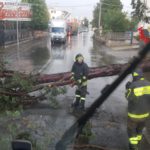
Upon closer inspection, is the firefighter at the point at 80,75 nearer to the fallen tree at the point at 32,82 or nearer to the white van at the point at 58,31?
the fallen tree at the point at 32,82

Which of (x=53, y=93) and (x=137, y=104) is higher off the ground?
(x=137, y=104)

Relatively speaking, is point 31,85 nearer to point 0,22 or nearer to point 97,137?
point 97,137

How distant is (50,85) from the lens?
9391mm

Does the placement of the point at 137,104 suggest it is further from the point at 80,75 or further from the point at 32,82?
the point at 32,82

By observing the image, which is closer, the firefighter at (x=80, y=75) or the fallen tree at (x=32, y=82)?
the fallen tree at (x=32, y=82)

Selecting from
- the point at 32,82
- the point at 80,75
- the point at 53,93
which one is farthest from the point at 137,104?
the point at 32,82

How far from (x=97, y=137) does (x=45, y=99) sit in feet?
10.6

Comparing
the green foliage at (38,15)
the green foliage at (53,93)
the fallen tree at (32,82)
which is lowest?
the green foliage at (53,93)

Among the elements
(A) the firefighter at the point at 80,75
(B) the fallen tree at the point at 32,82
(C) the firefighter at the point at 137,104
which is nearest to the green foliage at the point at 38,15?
(B) the fallen tree at the point at 32,82

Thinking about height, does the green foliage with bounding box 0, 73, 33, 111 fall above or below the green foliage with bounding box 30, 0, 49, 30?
below

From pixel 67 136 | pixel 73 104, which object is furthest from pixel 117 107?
pixel 67 136

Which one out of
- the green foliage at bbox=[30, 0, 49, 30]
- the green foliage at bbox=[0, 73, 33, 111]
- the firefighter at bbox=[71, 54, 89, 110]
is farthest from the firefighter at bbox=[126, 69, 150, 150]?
the green foliage at bbox=[30, 0, 49, 30]

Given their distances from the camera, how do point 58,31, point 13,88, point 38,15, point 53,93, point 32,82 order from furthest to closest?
point 38,15 → point 58,31 → point 32,82 → point 53,93 → point 13,88

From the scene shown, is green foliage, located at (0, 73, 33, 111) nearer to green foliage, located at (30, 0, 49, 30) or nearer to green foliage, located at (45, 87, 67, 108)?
green foliage, located at (45, 87, 67, 108)
